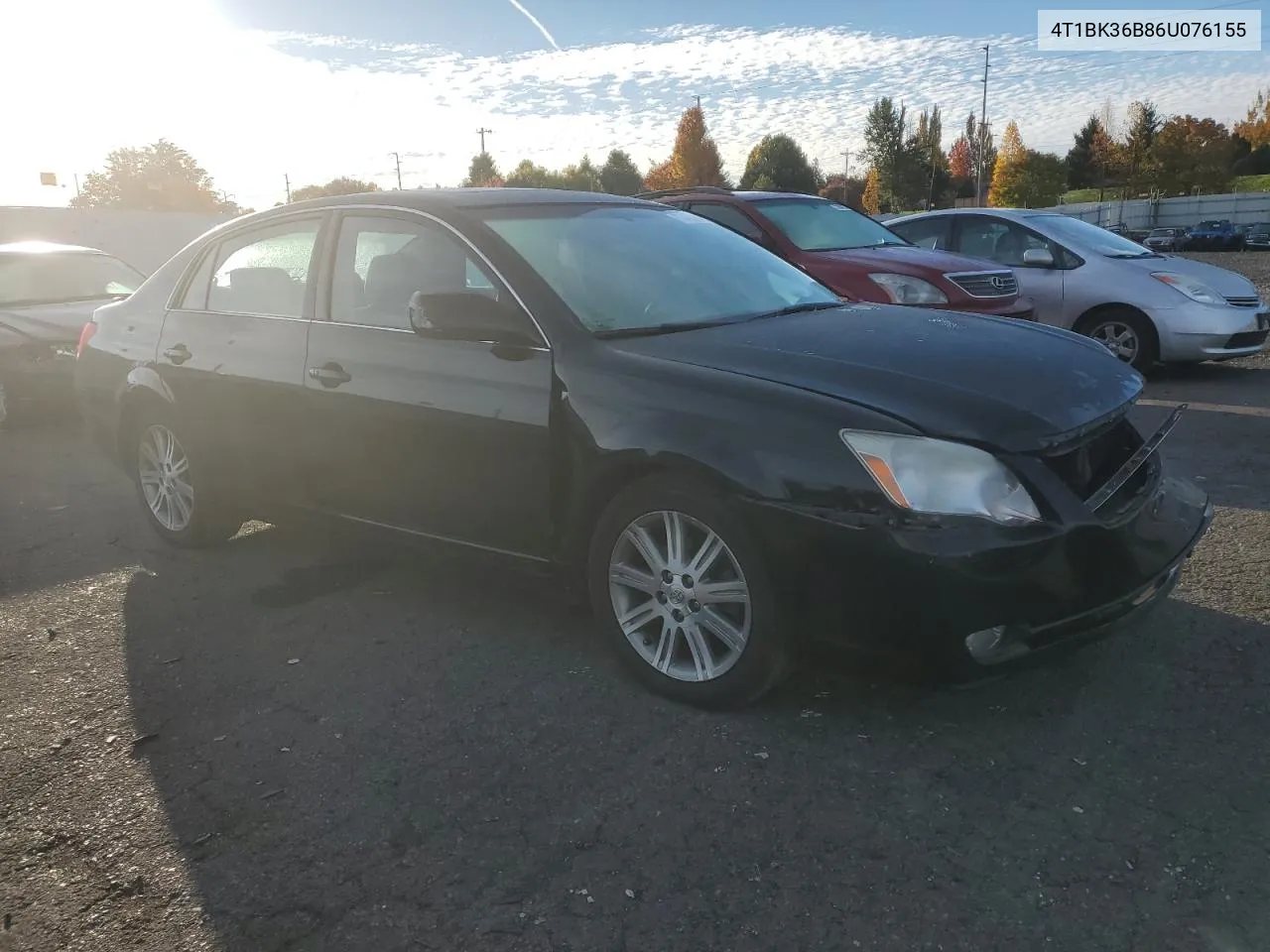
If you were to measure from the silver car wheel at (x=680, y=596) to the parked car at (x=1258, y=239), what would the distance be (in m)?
47.5

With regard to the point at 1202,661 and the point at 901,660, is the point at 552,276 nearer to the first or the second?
the point at 901,660

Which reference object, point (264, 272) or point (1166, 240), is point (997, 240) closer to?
point (264, 272)

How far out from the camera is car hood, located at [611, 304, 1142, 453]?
10.0ft

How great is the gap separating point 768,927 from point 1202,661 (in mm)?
2025

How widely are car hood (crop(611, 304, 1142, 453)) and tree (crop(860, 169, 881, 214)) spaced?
299ft

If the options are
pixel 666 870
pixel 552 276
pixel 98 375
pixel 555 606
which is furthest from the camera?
pixel 98 375

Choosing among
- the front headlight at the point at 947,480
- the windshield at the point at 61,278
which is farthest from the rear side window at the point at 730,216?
the front headlight at the point at 947,480

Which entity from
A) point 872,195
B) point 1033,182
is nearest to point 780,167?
point 872,195

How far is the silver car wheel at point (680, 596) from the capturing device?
3.28 metres

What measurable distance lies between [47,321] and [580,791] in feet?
25.9

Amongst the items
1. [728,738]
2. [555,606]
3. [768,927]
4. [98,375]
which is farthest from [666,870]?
[98,375]

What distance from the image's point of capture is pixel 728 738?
3238 millimetres

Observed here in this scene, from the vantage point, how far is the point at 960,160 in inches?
4478

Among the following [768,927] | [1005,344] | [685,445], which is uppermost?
[1005,344]
